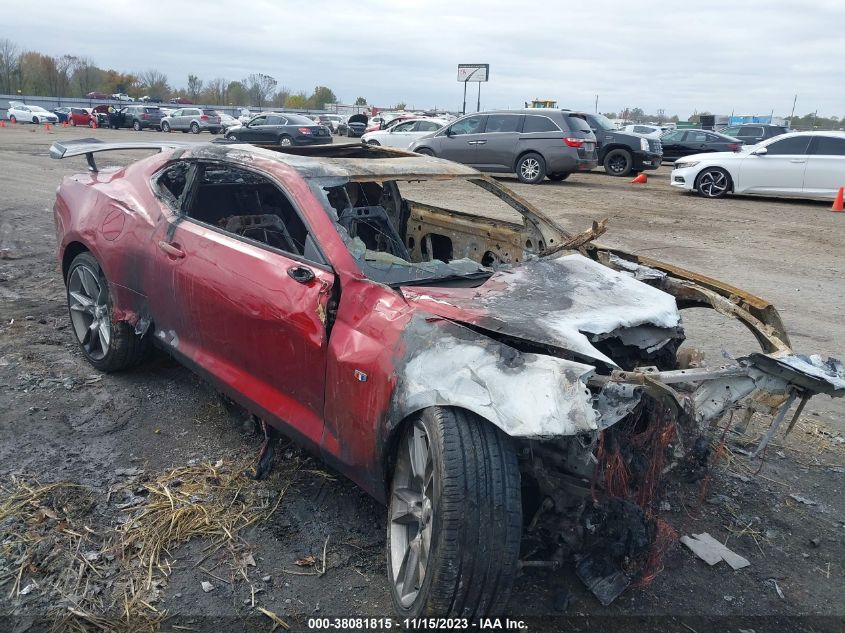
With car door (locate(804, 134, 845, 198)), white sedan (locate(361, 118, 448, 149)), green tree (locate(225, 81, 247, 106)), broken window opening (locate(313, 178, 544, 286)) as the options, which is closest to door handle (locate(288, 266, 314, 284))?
broken window opening (locate(313, 178, 544, 286))

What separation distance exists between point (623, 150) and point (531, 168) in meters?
4.13

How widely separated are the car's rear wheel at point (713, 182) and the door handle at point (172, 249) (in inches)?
529

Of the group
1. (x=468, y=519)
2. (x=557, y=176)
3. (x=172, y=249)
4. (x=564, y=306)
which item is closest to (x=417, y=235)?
(x=172, y=249)

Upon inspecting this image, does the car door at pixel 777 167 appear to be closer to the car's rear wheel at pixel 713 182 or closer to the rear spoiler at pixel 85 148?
the car's rear wheel at pixel 713 182

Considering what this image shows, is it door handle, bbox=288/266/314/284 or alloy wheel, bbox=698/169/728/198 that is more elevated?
door handle, bbox=288/266/314/284

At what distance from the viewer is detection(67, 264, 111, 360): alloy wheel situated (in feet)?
14.1

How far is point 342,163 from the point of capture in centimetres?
356

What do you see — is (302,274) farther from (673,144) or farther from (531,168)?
(673,144)

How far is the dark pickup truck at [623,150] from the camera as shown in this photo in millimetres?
18219

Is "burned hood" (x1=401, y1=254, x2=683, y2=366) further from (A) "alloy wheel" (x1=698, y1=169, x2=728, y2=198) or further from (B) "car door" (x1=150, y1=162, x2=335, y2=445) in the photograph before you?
(A) "alloy wheel" (x1=698, y1=169, x2=728, y2=198)

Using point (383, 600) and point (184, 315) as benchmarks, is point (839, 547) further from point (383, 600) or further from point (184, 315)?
point (184, 315)

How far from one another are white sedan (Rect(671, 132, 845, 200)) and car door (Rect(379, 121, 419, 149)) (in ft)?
28.1

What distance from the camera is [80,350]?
4.78 metres

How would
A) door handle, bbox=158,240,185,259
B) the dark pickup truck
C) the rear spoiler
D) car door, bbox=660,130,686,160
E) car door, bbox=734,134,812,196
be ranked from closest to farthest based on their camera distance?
1. door handle, bbox=158,240,185,259
2. the rear spoiler
3. car door, bbox=734,134,812,196
4. the dark pickup truck
5. car door, bbox=660,130,686,160
